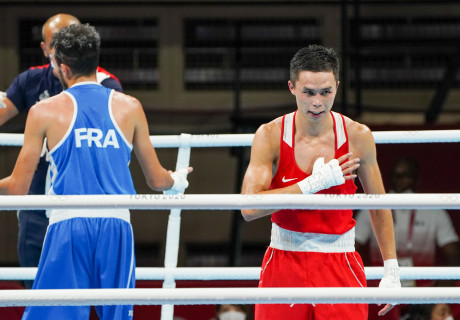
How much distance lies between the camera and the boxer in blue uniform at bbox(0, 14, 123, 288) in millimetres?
3500

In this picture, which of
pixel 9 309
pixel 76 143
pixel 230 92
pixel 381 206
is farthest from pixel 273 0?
pixel 381 206

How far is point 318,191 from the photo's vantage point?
8.38ft

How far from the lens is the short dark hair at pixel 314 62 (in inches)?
102

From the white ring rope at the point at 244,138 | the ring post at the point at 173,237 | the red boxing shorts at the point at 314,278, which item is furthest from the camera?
the ring post at the point at 173,237

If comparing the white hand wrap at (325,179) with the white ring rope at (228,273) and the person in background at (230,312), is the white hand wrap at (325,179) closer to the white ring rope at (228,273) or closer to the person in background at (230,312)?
the white ring rope at (228,273)

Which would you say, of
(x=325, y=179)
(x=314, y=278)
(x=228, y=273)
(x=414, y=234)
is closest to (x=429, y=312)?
(x=414, y=234)

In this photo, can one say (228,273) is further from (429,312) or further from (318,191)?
(429,312)

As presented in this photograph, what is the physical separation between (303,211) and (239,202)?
559mm

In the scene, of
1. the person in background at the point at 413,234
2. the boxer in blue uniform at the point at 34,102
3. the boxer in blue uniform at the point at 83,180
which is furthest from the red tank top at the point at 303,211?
the person in background at the point at 413,234

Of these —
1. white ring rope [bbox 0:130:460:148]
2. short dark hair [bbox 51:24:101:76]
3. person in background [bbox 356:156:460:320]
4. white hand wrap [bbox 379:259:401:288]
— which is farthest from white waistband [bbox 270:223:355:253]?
person in background [bbox 356:156:460:320]

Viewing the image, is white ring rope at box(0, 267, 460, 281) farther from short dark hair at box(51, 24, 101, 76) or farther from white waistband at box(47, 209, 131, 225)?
short dark hair at box(51, 24, 101, 76)

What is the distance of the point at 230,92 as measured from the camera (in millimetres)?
7613

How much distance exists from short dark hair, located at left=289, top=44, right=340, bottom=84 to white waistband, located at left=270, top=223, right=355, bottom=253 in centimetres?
50

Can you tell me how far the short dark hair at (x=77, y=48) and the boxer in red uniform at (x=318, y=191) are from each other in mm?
612
